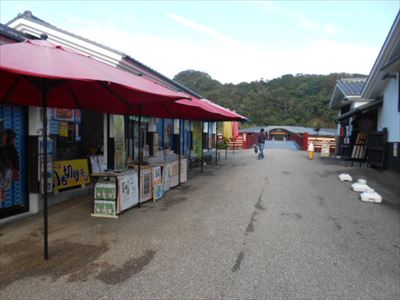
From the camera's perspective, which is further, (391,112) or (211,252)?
(391,112)

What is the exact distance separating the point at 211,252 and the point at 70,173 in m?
4.38

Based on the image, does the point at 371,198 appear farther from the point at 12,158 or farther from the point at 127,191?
the point at 12,158

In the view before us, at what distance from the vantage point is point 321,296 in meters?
3.31

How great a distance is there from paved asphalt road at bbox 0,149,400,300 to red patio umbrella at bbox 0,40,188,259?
2.37 ft

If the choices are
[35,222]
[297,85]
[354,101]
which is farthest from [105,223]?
[297,85]

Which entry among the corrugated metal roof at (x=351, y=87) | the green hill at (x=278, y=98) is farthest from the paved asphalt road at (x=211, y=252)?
the green hill at (x=278, y=98)

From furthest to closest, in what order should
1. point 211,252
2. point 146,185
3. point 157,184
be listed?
point 157,184 < point 146,185 < point 211,252

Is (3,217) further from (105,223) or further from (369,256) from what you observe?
(369,256)

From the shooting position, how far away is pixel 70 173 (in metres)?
7.43

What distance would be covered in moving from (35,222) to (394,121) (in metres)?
12.5

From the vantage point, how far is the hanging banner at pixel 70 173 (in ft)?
23.1

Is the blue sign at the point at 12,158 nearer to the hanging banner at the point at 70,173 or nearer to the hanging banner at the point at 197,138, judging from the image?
the hanging banner at the point at 70,173

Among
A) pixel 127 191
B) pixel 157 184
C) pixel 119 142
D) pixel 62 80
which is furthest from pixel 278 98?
pixel 62 80

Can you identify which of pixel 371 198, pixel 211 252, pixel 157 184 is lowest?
pixel 211 252
